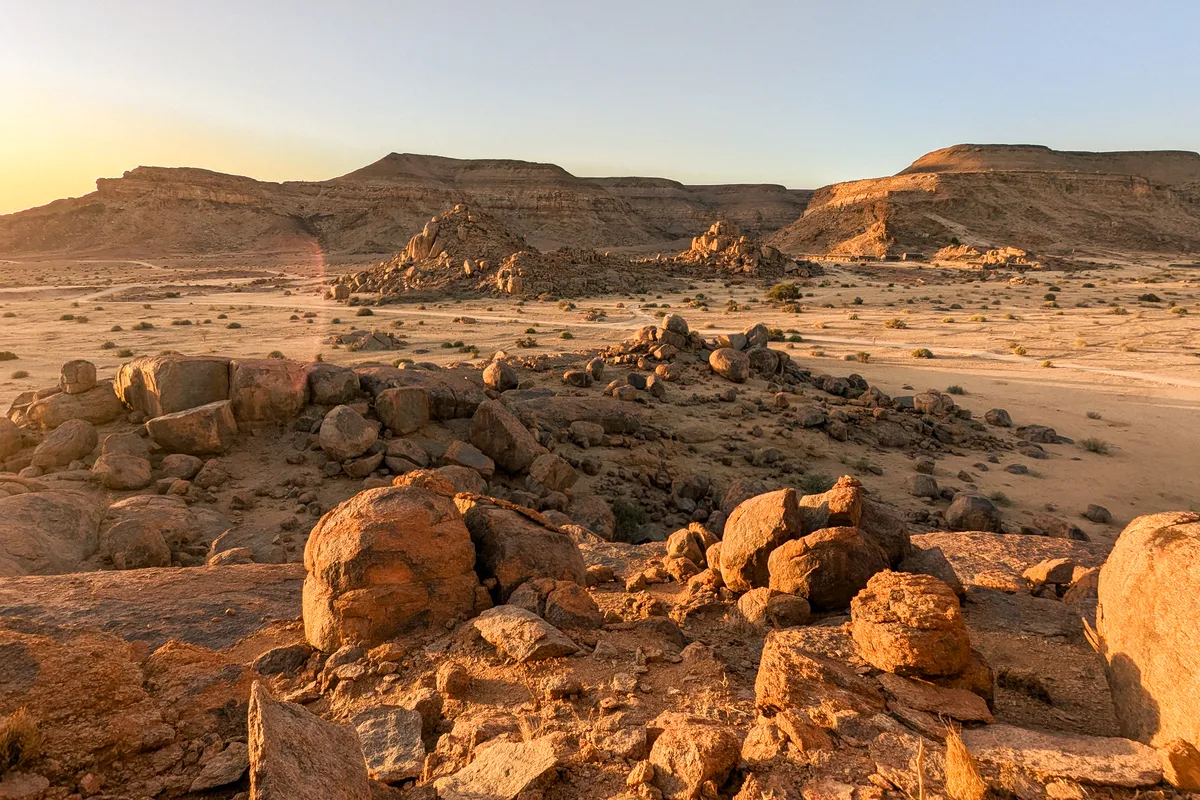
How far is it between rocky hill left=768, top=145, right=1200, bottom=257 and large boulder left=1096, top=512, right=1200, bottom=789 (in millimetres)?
74477

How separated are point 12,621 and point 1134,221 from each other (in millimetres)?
112720

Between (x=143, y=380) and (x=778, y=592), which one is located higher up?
(x=143, y=380)

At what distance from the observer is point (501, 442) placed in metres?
11.1

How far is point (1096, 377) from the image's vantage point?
21.2 meters

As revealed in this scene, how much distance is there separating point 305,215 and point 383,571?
345 feet

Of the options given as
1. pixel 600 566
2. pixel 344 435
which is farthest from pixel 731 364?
pixel 600 566

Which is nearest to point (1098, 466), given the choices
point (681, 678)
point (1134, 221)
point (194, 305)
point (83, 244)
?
point (681, 678)

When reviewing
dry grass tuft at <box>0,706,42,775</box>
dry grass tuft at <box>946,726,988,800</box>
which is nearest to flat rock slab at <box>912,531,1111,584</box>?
dry grass tuft at <box>946,726,988,800</box>

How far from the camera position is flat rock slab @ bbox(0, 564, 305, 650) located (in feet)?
16.2

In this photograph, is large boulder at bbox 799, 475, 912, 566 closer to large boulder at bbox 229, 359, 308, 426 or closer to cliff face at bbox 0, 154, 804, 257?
large boulder at bbox 229, 359, 308, 426

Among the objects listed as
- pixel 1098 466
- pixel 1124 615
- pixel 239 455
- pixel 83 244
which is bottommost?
pixel 1098 466

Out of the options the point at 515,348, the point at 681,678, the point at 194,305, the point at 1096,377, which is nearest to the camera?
the point at 681,678

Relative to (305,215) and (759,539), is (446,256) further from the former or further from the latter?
(305,215)

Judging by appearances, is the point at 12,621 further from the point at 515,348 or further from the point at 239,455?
the point at 515,348
